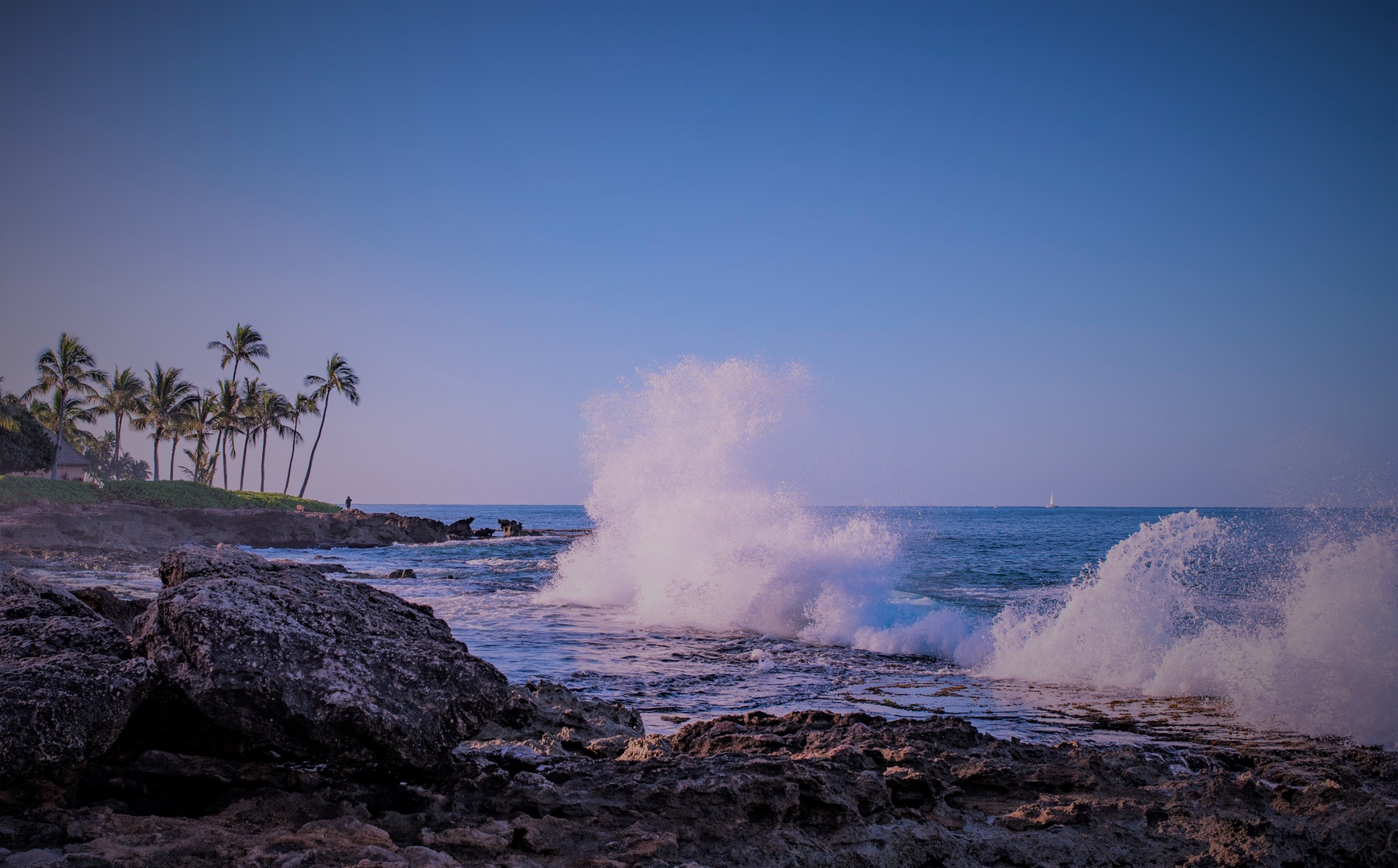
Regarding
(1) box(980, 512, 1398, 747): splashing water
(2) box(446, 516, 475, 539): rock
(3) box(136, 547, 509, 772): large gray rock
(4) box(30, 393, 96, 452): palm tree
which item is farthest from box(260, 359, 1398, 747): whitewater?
(4) box(30, 393, 96, 452): palm tree

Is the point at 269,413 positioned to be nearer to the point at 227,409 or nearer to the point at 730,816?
the point at 227,409

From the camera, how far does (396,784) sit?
11.5 feet

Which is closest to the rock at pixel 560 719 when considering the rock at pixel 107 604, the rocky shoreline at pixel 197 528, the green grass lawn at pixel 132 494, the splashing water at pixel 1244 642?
the rock at pixel 107 604

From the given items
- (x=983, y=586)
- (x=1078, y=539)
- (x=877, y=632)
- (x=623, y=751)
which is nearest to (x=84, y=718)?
(x=623, y=751)

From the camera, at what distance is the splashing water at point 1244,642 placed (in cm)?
659

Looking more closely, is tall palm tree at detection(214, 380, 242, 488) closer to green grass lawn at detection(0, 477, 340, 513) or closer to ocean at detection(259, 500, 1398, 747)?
green grass lawn at detection(0, 477, 340, 513)

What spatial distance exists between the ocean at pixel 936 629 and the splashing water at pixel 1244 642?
2 cm

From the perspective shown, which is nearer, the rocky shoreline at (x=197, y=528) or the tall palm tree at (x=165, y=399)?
the rocky shoreline at (x=197, y=528)

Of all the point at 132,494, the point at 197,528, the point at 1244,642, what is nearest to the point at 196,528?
the point at 197,528

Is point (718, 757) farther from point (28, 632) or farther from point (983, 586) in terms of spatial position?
point (983, 586)

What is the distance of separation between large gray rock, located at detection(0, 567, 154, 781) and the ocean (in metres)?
3.61

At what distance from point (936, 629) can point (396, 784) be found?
28.5 ft

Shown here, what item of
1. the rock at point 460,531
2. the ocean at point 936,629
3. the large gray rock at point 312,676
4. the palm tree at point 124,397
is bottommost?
the rock at point 460,531

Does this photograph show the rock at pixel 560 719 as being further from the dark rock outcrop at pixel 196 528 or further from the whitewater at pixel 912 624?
the dark rock outcrop at pixel 196 528
